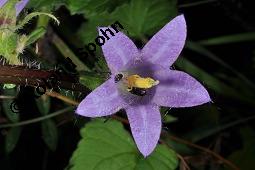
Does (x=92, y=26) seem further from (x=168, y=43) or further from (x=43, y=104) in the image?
(x=168, y=43)

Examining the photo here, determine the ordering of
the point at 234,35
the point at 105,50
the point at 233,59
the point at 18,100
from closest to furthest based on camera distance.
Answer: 1. the point at 105,50
2. the point at 18,100
3. the point at 234,35
4. the point at 233,59

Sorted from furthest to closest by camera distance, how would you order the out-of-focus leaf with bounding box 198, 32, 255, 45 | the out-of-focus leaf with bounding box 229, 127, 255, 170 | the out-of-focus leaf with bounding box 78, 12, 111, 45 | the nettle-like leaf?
1. the out-of-focus leaf with bounding box 198, 32, 255, 45
2. the out-of-focus leaf with bounding box 229, 127, 255, 170
3. the out-of-focus leaf with bounding box 78, 12, 111, 45
4. the nettle-like leaf

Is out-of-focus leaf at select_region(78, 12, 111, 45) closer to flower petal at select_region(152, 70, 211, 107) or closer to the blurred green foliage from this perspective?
the blurred green foliage

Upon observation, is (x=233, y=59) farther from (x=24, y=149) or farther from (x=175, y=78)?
(x=175, y=78)

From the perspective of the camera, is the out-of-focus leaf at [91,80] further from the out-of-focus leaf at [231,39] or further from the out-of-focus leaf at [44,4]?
the out-of-focus leaf at [231,39]

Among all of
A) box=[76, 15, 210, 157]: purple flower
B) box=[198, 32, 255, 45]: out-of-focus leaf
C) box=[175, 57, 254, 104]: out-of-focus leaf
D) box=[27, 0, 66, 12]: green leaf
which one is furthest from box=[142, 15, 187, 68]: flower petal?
box=[198, 32, 255, 45]: out-of-focus leaf

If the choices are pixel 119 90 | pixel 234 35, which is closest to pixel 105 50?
pixel 119 90

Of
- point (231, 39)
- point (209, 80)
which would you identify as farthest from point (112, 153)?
point (231, 39)

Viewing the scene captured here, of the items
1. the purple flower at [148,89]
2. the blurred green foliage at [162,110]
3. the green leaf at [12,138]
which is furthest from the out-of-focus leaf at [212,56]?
the purple flower at [148,89]

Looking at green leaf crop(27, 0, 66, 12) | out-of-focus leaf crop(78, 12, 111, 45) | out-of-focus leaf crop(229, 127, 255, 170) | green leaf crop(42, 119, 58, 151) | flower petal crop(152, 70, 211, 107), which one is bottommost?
out-of-focus leaf crop(229, 127, 255, 170)
